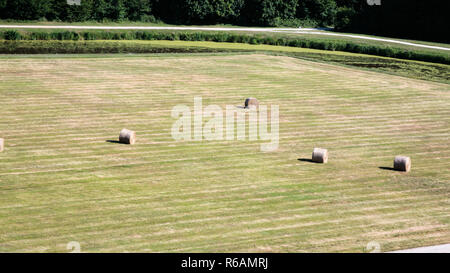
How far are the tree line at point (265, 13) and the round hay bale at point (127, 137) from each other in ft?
172

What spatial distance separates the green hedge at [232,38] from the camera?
181 ft

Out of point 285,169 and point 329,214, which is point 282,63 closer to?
point 285,169

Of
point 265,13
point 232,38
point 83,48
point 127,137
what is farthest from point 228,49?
point 127,137

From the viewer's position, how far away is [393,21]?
7462 centimetres

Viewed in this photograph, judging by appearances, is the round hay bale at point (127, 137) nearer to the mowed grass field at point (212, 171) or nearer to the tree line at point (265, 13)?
the mowed grass field at point (212, 171)

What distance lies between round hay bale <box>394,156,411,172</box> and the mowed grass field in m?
0.33

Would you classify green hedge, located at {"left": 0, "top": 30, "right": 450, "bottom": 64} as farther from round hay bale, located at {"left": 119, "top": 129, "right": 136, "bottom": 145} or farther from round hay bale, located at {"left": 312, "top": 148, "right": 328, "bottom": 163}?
round hay bale, located at {"left": 119, "top": 129, "right": 136, "bottom": 145}

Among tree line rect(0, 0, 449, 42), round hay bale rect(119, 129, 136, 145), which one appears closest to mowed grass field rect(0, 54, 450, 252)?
round hay bale rect(119, 129, 136, 145)

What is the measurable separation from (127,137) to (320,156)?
731 cm

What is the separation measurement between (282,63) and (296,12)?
4809cm

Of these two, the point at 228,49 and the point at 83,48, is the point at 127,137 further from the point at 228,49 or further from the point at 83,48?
the point at 228,49

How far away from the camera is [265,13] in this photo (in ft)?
280

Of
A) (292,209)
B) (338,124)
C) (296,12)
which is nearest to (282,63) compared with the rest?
(338,124)

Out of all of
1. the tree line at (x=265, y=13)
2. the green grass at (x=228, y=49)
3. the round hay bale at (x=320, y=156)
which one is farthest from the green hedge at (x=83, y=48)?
the round hay bale at (x=320, y=156)
